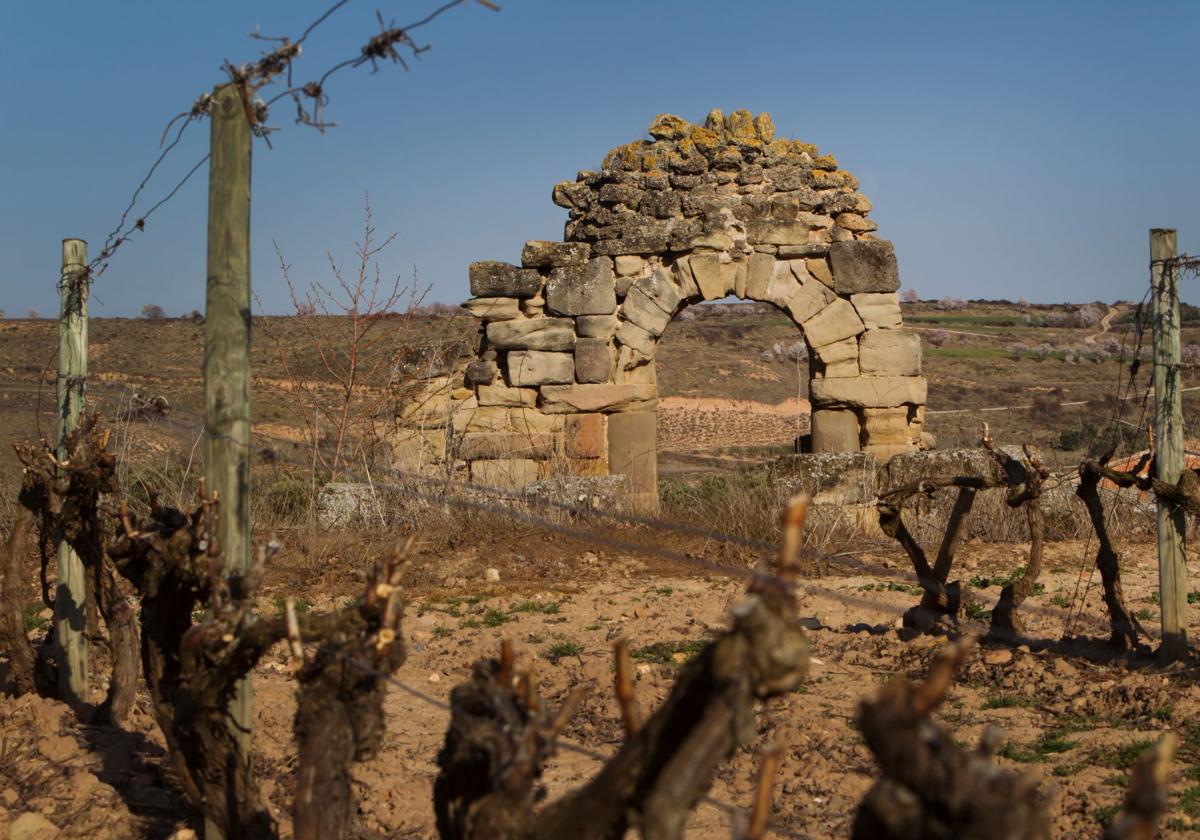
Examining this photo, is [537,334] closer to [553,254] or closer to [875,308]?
[553,254]

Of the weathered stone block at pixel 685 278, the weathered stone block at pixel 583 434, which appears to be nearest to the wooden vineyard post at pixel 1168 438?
the weathered stone block at pixel 685 278

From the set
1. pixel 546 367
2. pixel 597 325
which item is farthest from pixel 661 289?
pixel 546 367

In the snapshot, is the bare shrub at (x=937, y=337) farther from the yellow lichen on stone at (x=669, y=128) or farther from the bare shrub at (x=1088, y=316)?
the yellow lichen on stone at (x=669, y=128)

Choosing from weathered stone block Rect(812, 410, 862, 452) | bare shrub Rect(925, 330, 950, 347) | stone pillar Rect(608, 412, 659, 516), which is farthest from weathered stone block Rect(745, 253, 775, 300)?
bare shrub Rect(925, 330, 950, 347)

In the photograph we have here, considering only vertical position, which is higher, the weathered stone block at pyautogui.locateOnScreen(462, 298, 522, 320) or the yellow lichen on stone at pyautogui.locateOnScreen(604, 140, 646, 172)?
the yellow lichen on stone at pyautogui.locateOnScreen(604, 140, 646, 172)

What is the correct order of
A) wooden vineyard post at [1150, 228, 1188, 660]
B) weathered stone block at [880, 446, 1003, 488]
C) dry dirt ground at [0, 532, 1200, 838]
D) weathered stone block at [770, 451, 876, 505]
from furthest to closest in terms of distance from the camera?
1. weathered stone block at [770, 451, 876, 505]
2. weathered stone block at [880, 446, 1003, 488]
3. wooden vineyard post at [1150, 228, 1188, 660]
4. dry dirt ground at [0, 532, 1200, 838]

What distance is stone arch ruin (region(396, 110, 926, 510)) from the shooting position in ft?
34.8

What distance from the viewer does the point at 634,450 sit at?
1073 cm

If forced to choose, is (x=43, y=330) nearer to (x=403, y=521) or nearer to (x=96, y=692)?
(x=403, y=521)

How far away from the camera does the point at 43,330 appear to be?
2859 cm

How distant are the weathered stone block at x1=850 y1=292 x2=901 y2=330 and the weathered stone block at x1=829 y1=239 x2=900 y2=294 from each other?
0.05m

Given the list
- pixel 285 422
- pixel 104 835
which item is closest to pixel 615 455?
pixel 104 835

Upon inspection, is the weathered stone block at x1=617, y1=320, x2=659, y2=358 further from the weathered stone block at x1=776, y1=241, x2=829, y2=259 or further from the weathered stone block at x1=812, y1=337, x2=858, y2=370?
the weathered stone block at x1=812, y1=337, x2=858, y2=370

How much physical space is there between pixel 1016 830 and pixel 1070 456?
16.4 m
